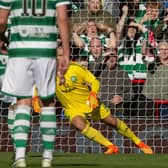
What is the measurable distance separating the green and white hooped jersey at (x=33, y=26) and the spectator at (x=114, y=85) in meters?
5.58

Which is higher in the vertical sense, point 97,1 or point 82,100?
point 97,1

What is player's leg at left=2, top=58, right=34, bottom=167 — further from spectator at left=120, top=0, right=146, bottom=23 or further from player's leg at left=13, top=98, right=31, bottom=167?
spectator at left=120, top=0, right=146, bottom=23

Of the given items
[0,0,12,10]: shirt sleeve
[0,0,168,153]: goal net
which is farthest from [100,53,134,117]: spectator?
[0,0,12,10]: shirt sleeve

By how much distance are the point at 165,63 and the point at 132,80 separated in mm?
578

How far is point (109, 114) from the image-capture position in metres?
11.6

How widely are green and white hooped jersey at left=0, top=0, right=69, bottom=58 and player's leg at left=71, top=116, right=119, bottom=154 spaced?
4.16m

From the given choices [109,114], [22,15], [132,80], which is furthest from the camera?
[132,80]

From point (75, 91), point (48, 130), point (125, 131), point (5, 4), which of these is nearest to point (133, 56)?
point (75, 91)

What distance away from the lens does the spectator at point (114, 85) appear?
12789mm

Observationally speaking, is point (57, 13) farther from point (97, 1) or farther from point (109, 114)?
point (97, 1)

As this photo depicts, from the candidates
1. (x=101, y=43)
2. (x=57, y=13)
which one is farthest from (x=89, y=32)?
(x=57, y=13)

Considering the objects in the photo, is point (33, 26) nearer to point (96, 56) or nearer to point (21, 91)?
point (21, 91)

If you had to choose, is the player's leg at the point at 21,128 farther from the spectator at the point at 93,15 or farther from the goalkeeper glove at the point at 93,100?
the spectator at the point at 93,15

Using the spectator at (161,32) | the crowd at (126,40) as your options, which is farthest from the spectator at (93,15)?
the spectator at (161,32)
